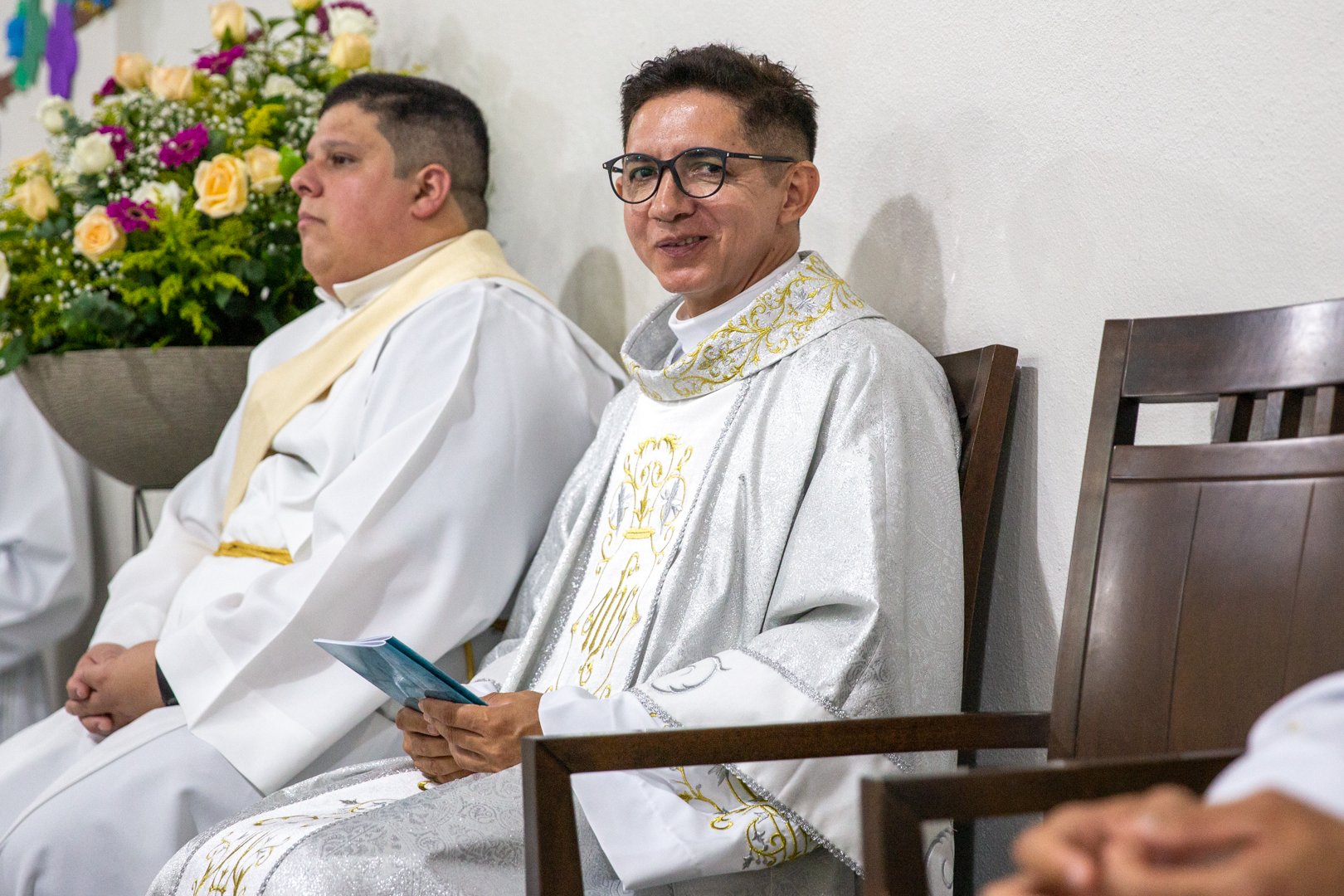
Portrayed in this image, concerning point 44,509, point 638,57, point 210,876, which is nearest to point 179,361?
point 44,509

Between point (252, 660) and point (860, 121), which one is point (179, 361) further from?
point (860, 121)

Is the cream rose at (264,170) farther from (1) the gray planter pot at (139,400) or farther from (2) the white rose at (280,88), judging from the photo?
(1) the gray planter pot at (139,400)

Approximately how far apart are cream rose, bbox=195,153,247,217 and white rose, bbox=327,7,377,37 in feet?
1.84

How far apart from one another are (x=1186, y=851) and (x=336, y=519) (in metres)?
1.99

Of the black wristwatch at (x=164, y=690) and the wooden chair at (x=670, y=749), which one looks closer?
the wooden chair at (x=670, y=749)

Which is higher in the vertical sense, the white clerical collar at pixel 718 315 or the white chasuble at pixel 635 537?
the white clerical collar at pixel 718 315

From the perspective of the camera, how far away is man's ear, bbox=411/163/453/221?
9.74 feet

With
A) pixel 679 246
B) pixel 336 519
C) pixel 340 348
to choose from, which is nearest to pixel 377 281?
pixel 340 348

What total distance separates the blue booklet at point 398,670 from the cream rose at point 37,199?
1.88m

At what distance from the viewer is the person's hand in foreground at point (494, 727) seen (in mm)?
1780

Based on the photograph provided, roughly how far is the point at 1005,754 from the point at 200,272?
84.6 inches

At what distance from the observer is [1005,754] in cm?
193

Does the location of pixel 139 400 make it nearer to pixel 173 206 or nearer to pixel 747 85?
pixel 173 206

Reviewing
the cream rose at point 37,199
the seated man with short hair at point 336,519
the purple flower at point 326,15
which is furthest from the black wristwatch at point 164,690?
the purple flower at point 326,15
